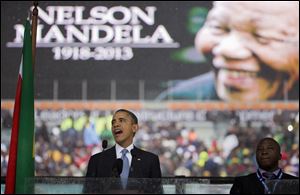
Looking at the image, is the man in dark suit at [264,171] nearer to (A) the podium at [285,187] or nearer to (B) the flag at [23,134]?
(A) the podium at [285,187]

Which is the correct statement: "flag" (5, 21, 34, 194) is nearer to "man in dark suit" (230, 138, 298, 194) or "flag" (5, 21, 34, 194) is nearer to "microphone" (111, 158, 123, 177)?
"microphone" (111, 158, 123, 177)

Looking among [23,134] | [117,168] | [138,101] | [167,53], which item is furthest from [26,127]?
[167,53]

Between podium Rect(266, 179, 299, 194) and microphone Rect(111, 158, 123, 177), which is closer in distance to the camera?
podium Rect(266, 179, 299, 194)

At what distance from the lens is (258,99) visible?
21.9 feet

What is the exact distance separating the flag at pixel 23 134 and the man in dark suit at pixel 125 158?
379mm

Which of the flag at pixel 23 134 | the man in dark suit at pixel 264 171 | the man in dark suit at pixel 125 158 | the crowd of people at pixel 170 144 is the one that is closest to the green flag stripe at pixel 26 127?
the flag at pixel 23 134

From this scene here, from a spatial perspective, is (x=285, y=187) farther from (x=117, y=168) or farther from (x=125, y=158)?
(x=125, y=158)

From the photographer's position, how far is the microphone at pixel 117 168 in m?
3.26

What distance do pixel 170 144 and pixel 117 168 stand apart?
3.39 meters

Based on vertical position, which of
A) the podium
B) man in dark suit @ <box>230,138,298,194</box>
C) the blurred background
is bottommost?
the podium

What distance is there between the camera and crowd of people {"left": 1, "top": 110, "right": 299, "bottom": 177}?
6574 mm

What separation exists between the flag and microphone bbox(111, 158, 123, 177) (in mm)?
411

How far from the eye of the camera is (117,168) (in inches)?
130

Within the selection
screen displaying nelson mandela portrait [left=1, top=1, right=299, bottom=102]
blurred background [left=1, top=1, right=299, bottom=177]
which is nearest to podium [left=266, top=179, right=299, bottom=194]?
→ blurred background [left=1, top=1, right=299, bottom=177]
